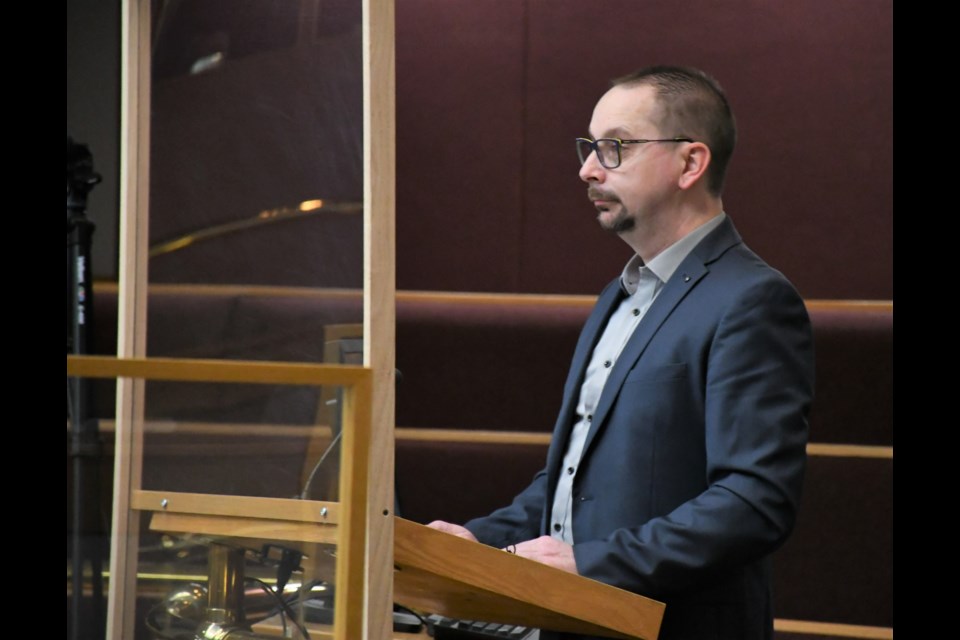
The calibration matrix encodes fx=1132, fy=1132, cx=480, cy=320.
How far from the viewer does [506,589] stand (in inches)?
43.6

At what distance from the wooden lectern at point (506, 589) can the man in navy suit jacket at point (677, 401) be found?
0.50 feet

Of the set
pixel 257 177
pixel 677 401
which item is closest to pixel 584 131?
pixel 677 401

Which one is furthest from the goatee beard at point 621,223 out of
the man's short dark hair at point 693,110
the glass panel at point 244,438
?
the glass panel at point 244,438

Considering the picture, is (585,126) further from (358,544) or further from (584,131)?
(358,544)

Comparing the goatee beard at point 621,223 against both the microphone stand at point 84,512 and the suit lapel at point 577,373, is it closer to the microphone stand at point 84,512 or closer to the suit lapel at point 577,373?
the suit lapel at point 577,373

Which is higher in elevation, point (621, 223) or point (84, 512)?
point (621, 223)

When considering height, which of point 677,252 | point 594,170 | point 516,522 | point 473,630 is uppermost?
point 594,170

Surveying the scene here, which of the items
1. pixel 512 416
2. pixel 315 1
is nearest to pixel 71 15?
pixel 315 1

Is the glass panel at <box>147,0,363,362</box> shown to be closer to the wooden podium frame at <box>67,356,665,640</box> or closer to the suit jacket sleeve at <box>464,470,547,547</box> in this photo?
the wooden podium frame at <box>67,356,665,640</box>

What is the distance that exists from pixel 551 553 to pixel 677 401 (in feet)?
0.90

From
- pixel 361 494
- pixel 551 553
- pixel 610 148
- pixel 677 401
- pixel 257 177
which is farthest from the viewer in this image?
pixel 610 148

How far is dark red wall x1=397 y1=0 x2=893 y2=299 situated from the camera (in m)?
2.95

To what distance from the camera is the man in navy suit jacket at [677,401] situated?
1.40 m

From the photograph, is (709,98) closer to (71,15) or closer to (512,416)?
(71,15)
